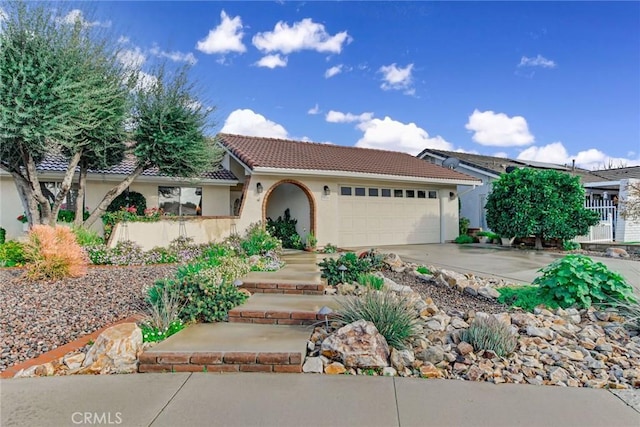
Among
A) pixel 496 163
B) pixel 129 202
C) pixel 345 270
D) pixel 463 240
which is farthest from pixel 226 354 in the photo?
pixel 496 163

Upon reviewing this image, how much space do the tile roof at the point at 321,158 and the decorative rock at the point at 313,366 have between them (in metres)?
8.91

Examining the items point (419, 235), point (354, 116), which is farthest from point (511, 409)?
point (354, 116)

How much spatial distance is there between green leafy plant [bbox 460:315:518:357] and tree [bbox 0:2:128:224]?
29.5ft

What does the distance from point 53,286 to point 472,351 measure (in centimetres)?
667

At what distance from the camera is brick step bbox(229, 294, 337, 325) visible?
4.54 meters

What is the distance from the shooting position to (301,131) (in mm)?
19406

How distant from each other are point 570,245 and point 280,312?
1352 centimetres

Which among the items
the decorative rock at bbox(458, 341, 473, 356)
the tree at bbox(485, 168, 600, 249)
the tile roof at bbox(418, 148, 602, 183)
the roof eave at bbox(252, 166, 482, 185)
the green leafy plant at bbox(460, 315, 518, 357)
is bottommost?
the decorative rock at bbox(458, 341, 473, 356)

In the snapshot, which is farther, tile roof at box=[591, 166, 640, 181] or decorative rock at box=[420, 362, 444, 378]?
tile roof at box=[591, 166, 640, 181]

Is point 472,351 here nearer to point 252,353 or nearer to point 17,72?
point 252,353

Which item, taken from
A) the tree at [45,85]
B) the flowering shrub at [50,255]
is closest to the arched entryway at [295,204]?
the tree at [45,85]

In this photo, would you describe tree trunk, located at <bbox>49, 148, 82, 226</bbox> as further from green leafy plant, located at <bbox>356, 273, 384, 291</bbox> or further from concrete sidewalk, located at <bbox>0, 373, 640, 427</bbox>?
green leafy plant, located at <bbox>356, 273, 384, 291</bbox>

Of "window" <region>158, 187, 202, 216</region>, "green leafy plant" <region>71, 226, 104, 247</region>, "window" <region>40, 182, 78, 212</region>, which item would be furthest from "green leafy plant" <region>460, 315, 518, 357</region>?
"window" <region>40, 182, 78, 212</region>

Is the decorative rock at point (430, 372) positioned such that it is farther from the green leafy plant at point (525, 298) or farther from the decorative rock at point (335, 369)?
the green leafy plant at point (525, 298)
